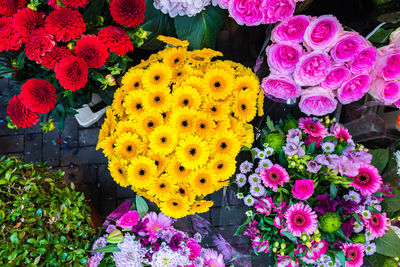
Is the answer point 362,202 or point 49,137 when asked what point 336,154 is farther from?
point 49,137

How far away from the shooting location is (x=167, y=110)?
3.70 feet

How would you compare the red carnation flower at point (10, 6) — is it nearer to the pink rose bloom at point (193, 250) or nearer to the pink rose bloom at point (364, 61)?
the pink rose bloom at point (193, 250)

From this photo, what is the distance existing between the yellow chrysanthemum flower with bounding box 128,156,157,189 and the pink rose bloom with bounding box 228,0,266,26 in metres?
0.67

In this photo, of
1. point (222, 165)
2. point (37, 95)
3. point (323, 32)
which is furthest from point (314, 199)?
point (37, 95)

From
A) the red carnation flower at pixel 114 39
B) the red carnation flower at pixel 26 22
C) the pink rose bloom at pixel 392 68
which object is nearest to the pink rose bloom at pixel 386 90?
the pink rose bloom at pixel 392 68

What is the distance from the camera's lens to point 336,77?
1.12 m

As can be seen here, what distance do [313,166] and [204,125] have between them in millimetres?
424

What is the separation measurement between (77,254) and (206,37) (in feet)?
4.03

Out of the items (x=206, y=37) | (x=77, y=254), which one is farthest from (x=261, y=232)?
(x=206, y=37)

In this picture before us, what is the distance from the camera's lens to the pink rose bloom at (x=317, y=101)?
1173 millimetres

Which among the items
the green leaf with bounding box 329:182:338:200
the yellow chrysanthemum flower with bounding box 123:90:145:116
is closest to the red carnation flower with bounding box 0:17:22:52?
the yellow chrysanthemum flower with bounding box 123:90:145:116

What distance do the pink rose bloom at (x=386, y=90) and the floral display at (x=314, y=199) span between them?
219 millimetres

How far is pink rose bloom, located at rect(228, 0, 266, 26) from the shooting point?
1152 millimetres

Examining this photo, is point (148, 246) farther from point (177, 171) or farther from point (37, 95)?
point (37, 95)
